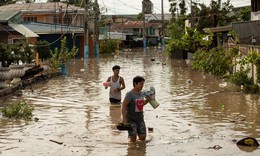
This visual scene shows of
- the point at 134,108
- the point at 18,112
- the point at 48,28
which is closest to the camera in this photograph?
the point at 134,108

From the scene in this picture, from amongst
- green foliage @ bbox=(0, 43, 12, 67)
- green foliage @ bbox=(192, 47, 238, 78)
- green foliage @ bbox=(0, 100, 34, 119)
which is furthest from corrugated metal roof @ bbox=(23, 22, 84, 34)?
green foliage @ bbox=(0, 100, 34, 119)

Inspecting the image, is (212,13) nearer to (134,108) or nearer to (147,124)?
(147,124)

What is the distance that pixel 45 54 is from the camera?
129 ft

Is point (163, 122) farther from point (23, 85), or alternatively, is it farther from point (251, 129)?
point (23, 85)

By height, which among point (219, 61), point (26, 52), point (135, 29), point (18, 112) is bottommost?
point (18, 112)

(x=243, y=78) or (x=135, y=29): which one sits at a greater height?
(x=135, y=29)

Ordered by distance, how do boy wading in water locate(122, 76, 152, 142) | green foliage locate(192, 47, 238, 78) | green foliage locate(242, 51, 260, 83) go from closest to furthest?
boy wading in water locate(122, 76, 152, 142) → green foliage locate(242, 51, 260, 83) → green foliage locate(192, 47, 238, 78)

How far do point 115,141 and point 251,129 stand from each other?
10.5 ft

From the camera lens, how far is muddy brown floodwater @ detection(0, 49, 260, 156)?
995cm

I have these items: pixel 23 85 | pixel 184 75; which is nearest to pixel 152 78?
pixel 184 75

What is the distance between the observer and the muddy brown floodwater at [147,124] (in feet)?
32.6

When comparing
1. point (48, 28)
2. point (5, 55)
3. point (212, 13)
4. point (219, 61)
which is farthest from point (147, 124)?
point (48, 28)

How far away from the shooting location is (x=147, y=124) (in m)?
13.0

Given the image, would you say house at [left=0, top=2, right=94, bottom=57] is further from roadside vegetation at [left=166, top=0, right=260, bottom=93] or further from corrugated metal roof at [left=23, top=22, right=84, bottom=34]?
roadside vegetation at [left=166, top=0, right=260, bottom=93]
